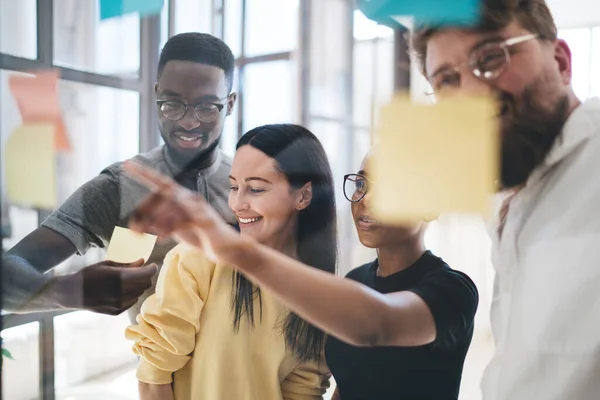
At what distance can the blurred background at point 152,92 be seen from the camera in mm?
614

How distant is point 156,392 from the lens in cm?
71

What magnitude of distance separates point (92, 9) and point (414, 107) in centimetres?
50

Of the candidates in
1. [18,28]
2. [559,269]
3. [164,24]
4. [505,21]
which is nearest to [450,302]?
[559,269]

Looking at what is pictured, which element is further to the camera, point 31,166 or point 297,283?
point 31,166

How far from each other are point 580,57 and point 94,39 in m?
0.67

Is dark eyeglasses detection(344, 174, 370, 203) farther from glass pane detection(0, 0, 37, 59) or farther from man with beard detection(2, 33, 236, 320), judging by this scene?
glass pane detection(0, 0, 37, 59)

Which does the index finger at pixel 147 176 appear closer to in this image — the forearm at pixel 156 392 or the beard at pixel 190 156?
the beard at pixel 190 156

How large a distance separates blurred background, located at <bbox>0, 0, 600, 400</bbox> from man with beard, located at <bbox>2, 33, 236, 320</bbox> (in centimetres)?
2

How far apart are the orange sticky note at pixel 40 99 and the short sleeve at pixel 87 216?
0.08m

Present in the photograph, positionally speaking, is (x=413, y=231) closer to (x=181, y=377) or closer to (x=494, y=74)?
(x=494, y=74)

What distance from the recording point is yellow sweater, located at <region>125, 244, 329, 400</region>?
659 millimetres

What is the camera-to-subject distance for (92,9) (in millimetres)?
714

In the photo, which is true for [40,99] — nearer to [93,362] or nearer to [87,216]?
[87,216]

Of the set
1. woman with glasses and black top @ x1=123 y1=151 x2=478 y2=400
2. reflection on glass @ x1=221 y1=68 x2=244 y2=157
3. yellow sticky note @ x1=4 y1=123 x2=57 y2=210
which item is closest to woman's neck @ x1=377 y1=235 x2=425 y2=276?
woman with glasses and black top @ x1=123 y1=151 x2=478 y2=400
